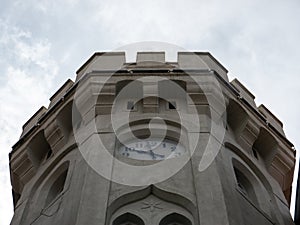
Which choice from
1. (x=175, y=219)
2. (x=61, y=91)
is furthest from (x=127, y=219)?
(x=61, y=91)

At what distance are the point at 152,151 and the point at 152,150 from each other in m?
0.07

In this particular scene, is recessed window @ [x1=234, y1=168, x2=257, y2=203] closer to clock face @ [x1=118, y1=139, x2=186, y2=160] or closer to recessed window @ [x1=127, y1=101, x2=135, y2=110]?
clock face @ [x1=118, y1=139, x2=186, y2=160]

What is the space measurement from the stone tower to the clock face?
1.2 inches

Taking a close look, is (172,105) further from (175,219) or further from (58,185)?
(175,219)

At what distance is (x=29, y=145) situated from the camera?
18578 mm

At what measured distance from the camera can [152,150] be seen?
1628 centimetres

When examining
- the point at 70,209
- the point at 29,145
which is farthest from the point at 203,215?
the point at 29,145

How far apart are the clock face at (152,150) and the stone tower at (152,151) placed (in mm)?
31

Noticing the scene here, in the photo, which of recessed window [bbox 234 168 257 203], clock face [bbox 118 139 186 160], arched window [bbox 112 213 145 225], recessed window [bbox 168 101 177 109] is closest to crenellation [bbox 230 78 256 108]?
recessed window [bbox 168 101 177 109]

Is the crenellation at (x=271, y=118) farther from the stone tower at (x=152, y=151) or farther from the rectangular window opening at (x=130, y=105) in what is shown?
the rectangular window opening at (x=130, y=105)

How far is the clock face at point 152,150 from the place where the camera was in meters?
15.9

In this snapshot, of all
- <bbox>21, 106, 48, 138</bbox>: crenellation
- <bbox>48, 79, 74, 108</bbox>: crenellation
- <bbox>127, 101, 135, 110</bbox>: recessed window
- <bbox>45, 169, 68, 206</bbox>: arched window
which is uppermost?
<bbox>48, 79, 74, 108</bbox>: crenellation

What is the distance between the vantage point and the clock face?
1588cm

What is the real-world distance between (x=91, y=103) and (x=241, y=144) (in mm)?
4515
